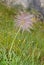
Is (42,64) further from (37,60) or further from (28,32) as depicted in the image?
(28,32)

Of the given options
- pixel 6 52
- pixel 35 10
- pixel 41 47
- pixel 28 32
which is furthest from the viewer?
pixel 35 10

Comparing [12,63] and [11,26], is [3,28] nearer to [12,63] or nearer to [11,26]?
[11,26]

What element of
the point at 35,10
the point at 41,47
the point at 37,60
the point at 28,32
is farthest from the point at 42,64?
the point at 35,10

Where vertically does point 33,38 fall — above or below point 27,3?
below

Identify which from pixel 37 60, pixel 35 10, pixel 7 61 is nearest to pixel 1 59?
pixel 7 61

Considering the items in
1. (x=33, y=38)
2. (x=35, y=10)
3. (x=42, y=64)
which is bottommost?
(x=42, y=64)

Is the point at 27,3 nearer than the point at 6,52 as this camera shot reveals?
No

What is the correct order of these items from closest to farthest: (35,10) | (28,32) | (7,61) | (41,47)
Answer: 1. (7,61)
2. (41,47)
3. (28,32)
4. (35,10)
